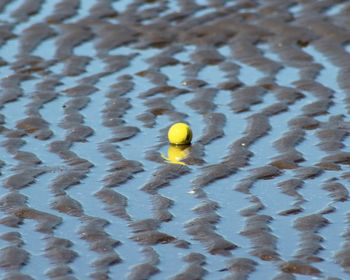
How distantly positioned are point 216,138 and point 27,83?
4.62ft

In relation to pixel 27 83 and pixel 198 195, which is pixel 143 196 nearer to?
pixel 198 195

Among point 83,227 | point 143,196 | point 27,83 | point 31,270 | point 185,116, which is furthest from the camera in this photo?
point 27,83

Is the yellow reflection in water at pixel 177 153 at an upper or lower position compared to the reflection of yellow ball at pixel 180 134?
lower

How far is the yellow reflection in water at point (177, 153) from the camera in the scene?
20.4ft

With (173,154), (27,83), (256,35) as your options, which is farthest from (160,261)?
(256,35)

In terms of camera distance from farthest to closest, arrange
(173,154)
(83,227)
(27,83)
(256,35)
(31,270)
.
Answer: (256,35), (27,83), (173,154), (83,227), (31,270)

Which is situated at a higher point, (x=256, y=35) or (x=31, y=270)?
(x=31, y=270)

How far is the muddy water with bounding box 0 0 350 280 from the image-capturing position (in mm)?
5102

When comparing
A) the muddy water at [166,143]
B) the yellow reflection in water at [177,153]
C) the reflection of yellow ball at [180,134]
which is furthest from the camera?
the reflection of yellow ball at [180,134]

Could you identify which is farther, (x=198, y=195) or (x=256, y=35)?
(x=256, y=35)

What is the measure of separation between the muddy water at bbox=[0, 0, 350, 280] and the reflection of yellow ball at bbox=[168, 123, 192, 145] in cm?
5

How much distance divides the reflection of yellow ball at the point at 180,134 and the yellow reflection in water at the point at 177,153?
24 mm

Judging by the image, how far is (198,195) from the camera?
575 cm

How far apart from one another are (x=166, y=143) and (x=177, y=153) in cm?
16
